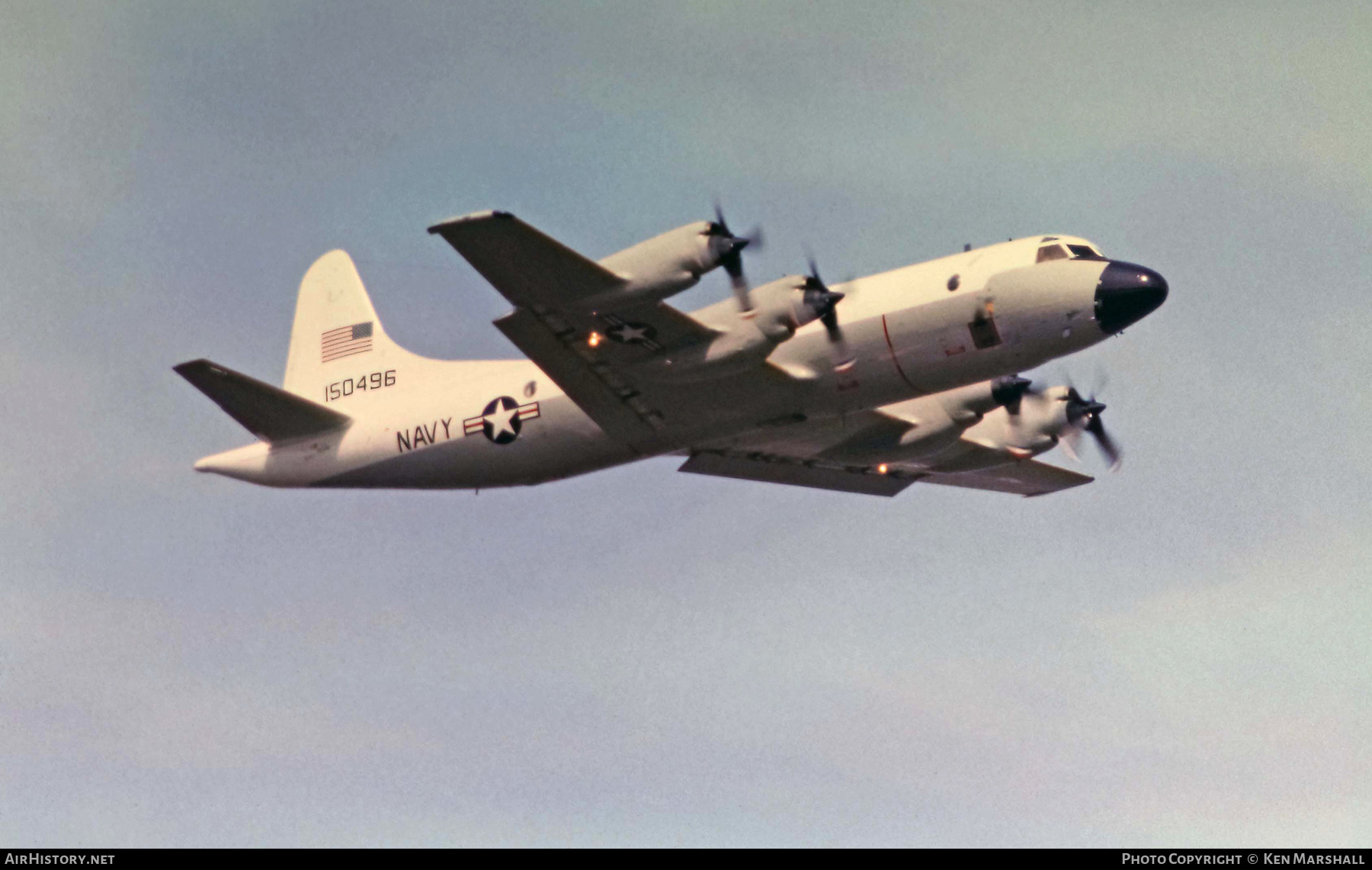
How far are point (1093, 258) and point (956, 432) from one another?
5.29 m

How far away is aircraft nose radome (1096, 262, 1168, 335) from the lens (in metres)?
27.8

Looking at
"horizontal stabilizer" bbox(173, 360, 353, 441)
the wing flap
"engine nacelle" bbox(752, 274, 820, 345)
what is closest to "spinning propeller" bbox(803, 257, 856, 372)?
"engine nacelle" bbox(752, 274, 820, 345)

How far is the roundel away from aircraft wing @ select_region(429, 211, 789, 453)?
5.84 feet

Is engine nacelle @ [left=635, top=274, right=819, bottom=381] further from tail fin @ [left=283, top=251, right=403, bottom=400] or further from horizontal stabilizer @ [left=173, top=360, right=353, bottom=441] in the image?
tail fin @ [left=283, top=251, right=403, bottom=400]

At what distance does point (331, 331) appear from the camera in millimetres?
36938

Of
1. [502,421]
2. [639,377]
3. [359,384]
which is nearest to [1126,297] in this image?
[639,377]

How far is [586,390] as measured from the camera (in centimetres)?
2970

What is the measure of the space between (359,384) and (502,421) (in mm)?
5326

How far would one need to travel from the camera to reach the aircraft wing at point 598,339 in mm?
26344

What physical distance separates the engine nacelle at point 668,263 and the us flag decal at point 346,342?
11.0 meters

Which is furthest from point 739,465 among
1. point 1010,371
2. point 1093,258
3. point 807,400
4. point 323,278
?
point 323,278

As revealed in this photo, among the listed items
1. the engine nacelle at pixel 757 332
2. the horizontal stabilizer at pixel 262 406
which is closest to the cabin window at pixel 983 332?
the engine nacelle at pixel 757 332
